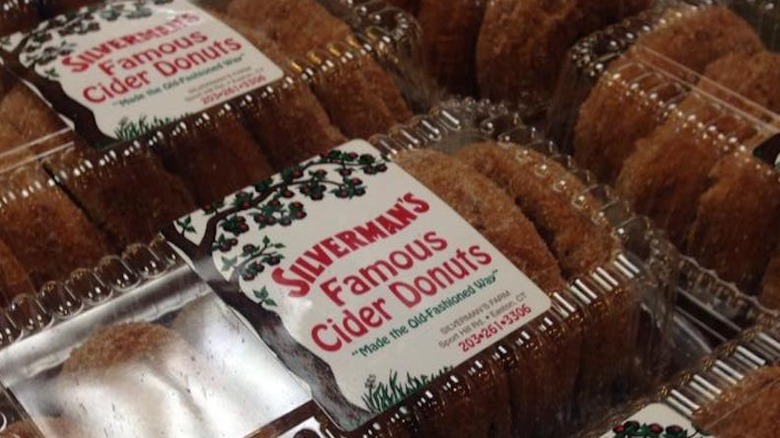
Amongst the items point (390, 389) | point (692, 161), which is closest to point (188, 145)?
point (390, 389)

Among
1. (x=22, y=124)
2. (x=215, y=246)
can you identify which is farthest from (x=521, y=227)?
(x=22, y=124)

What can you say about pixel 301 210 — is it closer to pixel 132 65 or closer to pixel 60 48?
pixel 132 65

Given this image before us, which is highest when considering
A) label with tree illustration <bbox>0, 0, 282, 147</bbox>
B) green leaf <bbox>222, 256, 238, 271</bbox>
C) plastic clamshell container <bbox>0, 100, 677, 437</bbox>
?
label with tree illustration <bbox>0, 0, 282, 147</bbox>

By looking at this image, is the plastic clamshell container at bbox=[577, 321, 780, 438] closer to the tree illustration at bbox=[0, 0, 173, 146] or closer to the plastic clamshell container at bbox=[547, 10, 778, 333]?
the plastic clamshell container at bbox=[547, 10, 778, 333]

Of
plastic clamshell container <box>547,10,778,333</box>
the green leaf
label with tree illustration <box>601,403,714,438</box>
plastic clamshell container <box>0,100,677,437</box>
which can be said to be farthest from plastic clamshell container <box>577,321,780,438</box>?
the green leaf

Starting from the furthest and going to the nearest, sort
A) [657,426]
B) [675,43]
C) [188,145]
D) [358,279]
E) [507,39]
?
[507,39] → [675,43] → [188,145] → [358,279] → [657,426]
